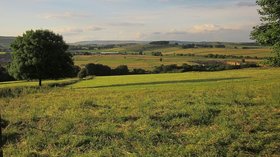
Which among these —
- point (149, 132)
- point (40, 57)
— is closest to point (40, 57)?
point (40, 57)

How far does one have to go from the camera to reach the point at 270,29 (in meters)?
26.1

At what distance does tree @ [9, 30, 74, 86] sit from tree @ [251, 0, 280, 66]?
40247 millimetres

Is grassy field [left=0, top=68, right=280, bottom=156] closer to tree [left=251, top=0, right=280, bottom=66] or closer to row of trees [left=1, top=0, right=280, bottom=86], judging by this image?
tree [left=251, top=0, right=280, bottom=66]

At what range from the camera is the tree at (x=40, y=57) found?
6175cm

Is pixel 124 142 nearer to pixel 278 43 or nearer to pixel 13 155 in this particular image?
pixel 13 155

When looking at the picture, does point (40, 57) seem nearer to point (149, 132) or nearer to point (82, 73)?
point (82, 73)

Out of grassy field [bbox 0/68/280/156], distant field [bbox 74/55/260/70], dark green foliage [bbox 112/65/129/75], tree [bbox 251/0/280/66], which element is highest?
tree [bbox 251/0/280/66]

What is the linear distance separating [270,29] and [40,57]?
42.5 metres

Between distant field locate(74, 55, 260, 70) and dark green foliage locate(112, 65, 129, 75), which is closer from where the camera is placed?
dark green foliage locate(112, 65, 129, 75)

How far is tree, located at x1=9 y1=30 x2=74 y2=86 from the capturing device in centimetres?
6175

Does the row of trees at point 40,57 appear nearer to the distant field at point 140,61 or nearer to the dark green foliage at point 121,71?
the dark green foliage at point 121,71

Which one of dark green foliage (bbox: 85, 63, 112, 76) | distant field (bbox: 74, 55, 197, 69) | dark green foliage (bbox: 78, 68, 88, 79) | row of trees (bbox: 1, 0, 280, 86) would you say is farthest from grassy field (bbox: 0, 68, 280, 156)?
distant field (bbox: 74, 55, 197, 69)

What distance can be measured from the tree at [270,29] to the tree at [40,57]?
4025 centimetres

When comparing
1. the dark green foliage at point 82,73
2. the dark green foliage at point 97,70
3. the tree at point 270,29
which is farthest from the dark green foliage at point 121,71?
the tree at point 270,29
